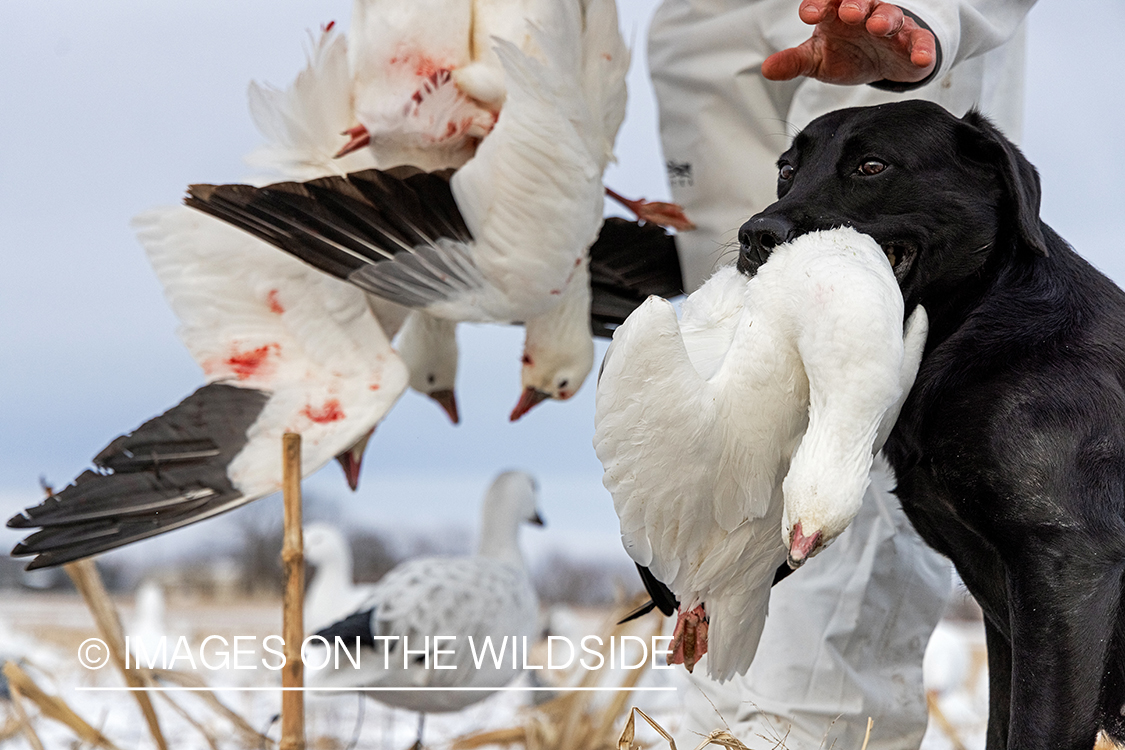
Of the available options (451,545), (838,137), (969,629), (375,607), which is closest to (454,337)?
(375,607)

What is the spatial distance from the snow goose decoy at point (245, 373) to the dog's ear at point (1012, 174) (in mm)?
979

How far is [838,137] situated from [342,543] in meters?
2.05

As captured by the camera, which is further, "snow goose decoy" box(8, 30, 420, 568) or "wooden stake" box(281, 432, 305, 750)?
"snow goose decoy" box(8, 30, 420, 568)

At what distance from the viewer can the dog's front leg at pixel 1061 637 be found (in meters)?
0.64

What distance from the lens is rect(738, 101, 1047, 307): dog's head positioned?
70 cm

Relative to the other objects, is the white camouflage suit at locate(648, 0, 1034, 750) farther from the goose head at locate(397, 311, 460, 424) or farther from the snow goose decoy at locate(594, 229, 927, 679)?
the goose head at locate(397, 311, 460, 424)

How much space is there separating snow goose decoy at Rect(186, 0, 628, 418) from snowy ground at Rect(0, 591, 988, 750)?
0.76 m

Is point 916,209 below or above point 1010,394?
above

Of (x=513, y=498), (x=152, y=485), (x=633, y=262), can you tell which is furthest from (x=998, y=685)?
(x=513, y=498)

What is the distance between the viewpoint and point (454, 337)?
7.19ft

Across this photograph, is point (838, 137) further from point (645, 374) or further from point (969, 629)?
point (969, 629)

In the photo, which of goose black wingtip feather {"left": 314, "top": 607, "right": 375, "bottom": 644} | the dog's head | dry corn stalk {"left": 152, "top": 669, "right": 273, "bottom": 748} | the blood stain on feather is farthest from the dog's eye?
goose black wingtip feather {"left": 314, "top": 607, "right": 375, "bottom": 644}
